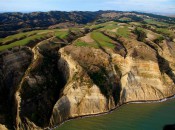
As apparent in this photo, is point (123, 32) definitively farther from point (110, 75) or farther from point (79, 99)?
point (79, 99)

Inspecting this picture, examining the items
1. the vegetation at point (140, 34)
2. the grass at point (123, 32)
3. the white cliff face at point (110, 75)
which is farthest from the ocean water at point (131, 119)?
the vegetation at point (140, 34)

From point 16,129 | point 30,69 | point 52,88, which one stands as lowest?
point 16,129

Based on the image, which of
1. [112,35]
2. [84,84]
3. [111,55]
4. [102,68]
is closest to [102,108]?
[84,84]

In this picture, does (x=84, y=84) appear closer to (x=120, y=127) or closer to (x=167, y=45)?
(x=120, y=127)

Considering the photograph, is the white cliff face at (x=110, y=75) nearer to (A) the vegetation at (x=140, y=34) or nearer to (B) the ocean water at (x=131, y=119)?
(B) the ocean water at (x=131, y=119)

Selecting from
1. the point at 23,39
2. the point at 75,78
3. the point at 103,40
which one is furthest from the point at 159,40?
the point at 23,39
